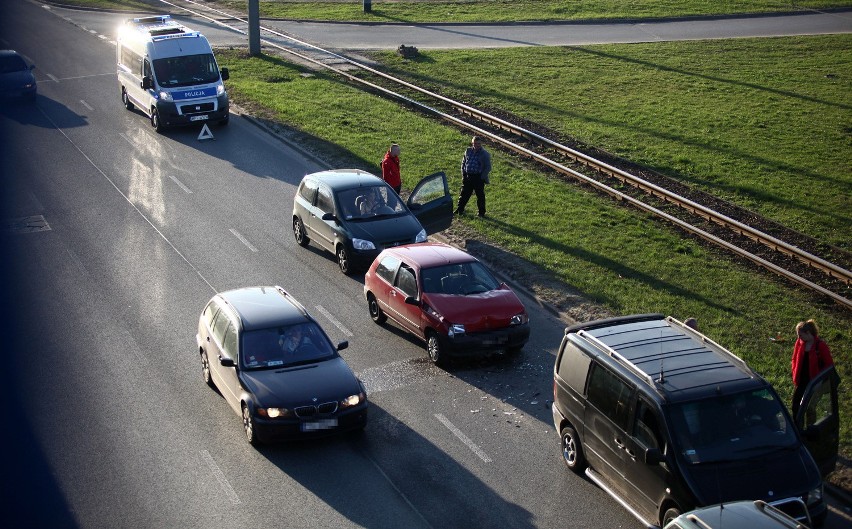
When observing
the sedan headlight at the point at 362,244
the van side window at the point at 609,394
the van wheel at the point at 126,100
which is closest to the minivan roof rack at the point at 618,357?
the van side window at the point at 609,394

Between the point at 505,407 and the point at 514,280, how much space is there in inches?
208

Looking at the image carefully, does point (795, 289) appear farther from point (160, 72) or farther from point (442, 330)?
point (160, 72)

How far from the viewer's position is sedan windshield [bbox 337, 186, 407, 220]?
20422mm

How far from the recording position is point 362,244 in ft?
64.9

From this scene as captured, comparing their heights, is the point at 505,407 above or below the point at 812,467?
below

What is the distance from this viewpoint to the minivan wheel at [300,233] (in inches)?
856

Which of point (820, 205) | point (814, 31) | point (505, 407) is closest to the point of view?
point (505, 407)

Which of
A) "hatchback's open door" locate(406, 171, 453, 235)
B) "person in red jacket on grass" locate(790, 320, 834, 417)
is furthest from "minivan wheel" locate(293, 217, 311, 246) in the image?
"person in red jacket on grass" locate(790, 320, 834, 417)

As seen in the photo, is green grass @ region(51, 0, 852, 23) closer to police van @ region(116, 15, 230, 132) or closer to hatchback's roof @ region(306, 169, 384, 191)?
police van @ region(116, 15, 230, 132)

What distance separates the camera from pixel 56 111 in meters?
32.9

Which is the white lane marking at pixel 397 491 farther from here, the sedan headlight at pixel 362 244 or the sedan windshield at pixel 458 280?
the sedan headlight at pixel 362 244

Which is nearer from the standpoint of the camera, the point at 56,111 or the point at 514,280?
the point at 514,280

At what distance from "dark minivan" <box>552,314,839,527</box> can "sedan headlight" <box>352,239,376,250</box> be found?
290 inches

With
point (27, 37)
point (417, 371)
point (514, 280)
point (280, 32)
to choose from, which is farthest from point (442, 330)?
point (27, 37)
